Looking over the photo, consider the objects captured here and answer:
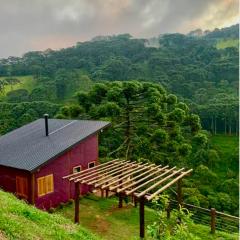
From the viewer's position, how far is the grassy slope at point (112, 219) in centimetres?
1586

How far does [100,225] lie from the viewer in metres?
16.7

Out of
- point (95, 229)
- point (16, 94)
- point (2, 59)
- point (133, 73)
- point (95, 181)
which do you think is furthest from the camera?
point (2, 59)

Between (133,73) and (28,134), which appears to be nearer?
(28,134)

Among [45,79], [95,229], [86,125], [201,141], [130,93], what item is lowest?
[95,229]

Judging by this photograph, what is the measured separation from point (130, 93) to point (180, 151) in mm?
6375

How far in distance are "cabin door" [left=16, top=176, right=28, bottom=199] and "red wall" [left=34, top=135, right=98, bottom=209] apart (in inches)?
22.0

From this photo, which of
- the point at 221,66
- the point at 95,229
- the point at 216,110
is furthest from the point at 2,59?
the point at 95,229

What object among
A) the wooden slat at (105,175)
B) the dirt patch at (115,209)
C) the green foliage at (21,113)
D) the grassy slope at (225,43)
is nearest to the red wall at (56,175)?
the dirt patch at (115,209)

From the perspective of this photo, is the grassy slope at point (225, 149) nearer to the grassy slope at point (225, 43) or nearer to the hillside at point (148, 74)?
the hillside at point (148, 74)

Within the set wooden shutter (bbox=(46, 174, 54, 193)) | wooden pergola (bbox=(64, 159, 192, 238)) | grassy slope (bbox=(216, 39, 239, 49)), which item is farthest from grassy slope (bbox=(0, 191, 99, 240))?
grassy slope (bbox=(216, 39, 239, 49))

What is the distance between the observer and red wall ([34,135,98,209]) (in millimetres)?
18656

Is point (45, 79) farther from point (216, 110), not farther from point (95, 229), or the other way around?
point (95, 229)

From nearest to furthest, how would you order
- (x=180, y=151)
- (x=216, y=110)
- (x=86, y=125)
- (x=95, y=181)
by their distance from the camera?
(x=95, y=181)
(x=86, y=125)
(x=180, y=151)
(x=216, y=110)

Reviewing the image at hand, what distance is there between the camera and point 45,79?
322 feet
